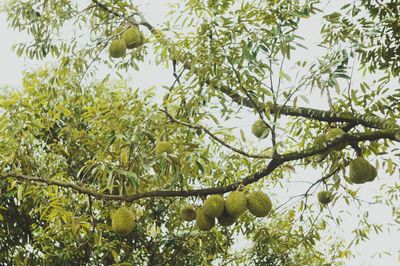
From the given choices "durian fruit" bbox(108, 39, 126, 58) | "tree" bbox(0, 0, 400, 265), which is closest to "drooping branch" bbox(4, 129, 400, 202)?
"tree" bbox(0, 0, 400, 265)

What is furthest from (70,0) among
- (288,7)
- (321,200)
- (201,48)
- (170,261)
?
(170,261)

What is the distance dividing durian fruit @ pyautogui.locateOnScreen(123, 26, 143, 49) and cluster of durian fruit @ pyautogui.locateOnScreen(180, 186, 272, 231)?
132 centimetres

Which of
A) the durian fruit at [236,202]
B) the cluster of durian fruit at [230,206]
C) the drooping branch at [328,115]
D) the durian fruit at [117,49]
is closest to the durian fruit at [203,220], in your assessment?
the cluster of durian fruit at [230,206]

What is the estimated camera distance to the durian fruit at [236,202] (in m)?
2.10

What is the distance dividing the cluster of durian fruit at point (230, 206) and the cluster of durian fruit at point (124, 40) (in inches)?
50.2

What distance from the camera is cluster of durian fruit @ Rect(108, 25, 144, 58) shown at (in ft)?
10.3

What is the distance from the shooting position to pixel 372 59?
2.98m

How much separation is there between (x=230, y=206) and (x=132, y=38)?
56.3 inches

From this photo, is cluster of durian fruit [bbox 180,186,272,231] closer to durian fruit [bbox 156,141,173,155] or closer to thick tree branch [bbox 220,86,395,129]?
durian fruit [bbox 156,141,173,155]

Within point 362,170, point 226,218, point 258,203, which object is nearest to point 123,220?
point 226,218

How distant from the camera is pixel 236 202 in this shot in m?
2.10

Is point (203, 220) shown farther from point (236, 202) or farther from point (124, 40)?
point (124, 40)

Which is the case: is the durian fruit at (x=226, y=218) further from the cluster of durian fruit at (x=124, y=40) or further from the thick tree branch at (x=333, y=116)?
the cluster of durian fruit at (x=124, y=40)

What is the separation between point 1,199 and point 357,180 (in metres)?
3.42
